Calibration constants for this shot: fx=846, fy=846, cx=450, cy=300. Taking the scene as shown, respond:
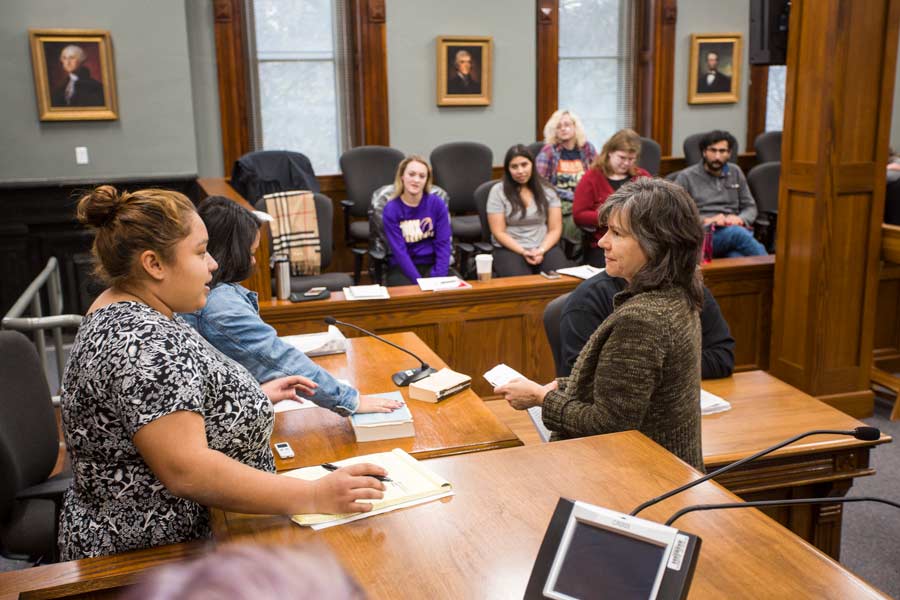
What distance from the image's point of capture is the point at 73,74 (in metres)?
6.09

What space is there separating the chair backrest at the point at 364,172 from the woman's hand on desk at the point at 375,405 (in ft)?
14.9

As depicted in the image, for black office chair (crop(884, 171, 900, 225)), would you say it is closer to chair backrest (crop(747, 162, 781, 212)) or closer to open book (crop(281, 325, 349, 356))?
chair backrest (crop(747, 162, 781, 212))

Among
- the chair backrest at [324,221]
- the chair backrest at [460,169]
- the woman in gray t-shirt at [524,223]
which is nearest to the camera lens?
the woman in gray t-shirt at [524,223]

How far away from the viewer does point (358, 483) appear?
1536 mm

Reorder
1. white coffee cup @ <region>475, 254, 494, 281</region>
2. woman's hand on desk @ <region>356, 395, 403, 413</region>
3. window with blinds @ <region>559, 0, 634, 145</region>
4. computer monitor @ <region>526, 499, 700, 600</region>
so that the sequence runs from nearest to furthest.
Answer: computer monitor @ <region>526, 499, 700, 600</region>
woman's hand on desk @ <region>356, 395, 403, 413</region>
white coffee cup @ <region>475, 254, 494, 281</region>
window with blinds @ <region>559, 0, 634, 145</region>

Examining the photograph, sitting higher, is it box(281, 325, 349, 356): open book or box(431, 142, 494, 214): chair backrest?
box(431, 142, 494, 214): chair backrest

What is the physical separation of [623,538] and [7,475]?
5.57 feet

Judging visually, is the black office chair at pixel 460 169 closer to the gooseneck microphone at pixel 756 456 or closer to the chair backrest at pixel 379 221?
the chair backrest at pixel 379 221

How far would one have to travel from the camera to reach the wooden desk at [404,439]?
82.6 inches

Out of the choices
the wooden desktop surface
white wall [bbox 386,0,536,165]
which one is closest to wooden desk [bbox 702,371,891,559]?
the wooden desktop surface

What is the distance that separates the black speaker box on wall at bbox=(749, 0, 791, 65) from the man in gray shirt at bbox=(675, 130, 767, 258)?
1.26m

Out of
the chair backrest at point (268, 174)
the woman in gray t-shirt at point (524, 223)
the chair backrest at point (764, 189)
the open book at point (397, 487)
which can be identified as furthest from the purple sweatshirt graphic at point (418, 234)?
the open book at point (397, 487)

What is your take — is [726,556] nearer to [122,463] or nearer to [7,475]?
[122,463]

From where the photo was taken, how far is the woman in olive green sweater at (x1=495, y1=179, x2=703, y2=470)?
6.36ft
